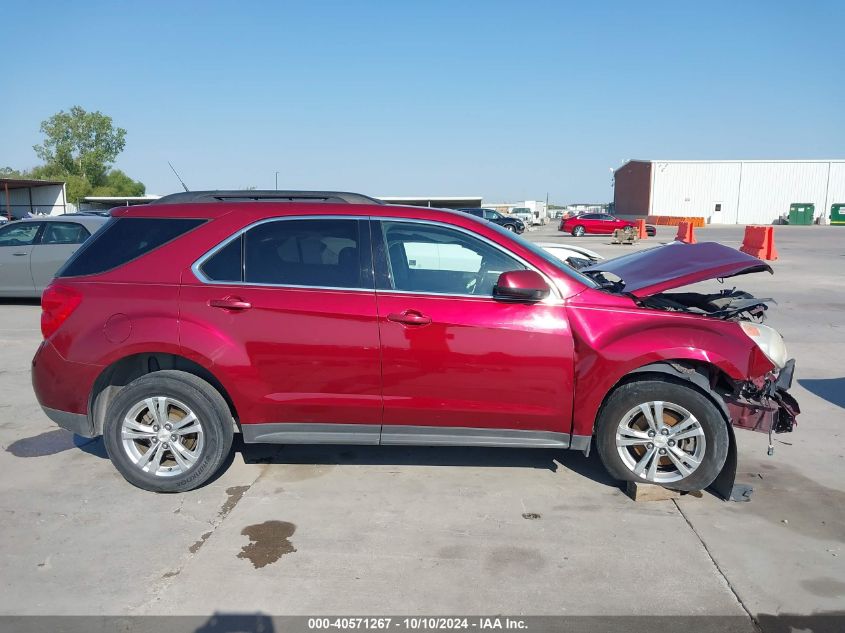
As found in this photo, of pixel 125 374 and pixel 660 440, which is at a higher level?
pixel 125 374

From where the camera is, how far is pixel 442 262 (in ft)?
14.8

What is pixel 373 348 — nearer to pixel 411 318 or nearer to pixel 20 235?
pixel 411 318

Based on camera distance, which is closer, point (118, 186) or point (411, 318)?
point (411, 318)

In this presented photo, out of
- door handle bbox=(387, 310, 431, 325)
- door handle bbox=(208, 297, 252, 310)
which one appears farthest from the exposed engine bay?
door handle bbox=(208, 297, 252, 310)

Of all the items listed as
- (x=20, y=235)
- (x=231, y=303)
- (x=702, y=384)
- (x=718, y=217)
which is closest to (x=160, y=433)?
(x=231, y=303)

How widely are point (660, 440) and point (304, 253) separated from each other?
2.60 m

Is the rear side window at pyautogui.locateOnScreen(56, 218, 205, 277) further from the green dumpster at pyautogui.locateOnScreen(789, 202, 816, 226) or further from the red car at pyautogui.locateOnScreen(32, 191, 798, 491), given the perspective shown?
the green dumpster at pyautogui.locateOnScreen(789, 202, 816, 226)

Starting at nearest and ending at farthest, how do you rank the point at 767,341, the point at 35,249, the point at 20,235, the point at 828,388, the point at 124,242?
the point at 767,341, the point at 124,242, the point at 828,388, the point at 35,249, the point at 20,235

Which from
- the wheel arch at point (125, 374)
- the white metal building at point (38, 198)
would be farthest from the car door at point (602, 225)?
the wheel arch at point (125, 374)

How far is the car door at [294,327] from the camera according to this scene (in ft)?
13.8

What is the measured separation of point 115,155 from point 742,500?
95389mm

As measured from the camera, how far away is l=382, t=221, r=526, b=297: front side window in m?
4.29

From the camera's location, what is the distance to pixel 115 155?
285 ft

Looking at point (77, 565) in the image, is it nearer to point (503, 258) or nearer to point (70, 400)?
point (70, 400)
